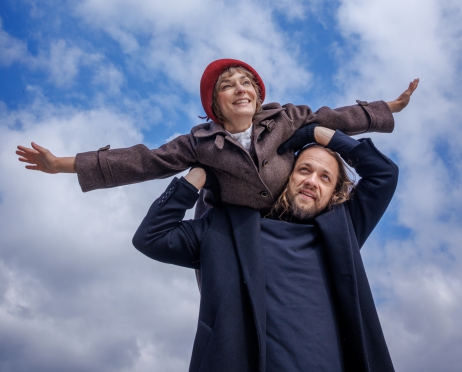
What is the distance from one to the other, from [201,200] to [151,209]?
0.72 metres

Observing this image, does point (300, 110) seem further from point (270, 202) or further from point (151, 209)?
point (151, 209)

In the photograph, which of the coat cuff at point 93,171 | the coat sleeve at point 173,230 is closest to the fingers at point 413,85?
the coat sleeve at point 173,230

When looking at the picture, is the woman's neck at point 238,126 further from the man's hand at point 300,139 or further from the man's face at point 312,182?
the man's face at point 312,182

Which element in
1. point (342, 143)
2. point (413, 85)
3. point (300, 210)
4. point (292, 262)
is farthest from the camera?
point (413, 85)

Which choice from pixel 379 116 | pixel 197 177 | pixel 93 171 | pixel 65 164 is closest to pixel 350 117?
pixel 379 116

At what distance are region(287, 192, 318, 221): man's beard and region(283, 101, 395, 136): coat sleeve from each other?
28.6 inches

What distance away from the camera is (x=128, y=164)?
13.8 feet

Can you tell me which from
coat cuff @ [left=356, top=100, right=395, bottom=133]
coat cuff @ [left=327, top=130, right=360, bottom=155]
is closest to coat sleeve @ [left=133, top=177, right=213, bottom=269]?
coat cuff @ [left=327, top=130, right=360, bottom=155]

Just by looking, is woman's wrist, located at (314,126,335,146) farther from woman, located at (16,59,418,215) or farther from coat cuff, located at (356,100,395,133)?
coat cuff, located at (356,100,395,133)

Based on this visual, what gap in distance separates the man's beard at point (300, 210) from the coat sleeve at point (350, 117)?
0.73m

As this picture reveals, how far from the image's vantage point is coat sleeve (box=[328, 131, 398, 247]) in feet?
13.2

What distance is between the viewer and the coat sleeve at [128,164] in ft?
13.8

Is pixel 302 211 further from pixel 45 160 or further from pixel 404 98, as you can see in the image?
pixel 45 160

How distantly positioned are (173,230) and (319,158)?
56.0 inches
